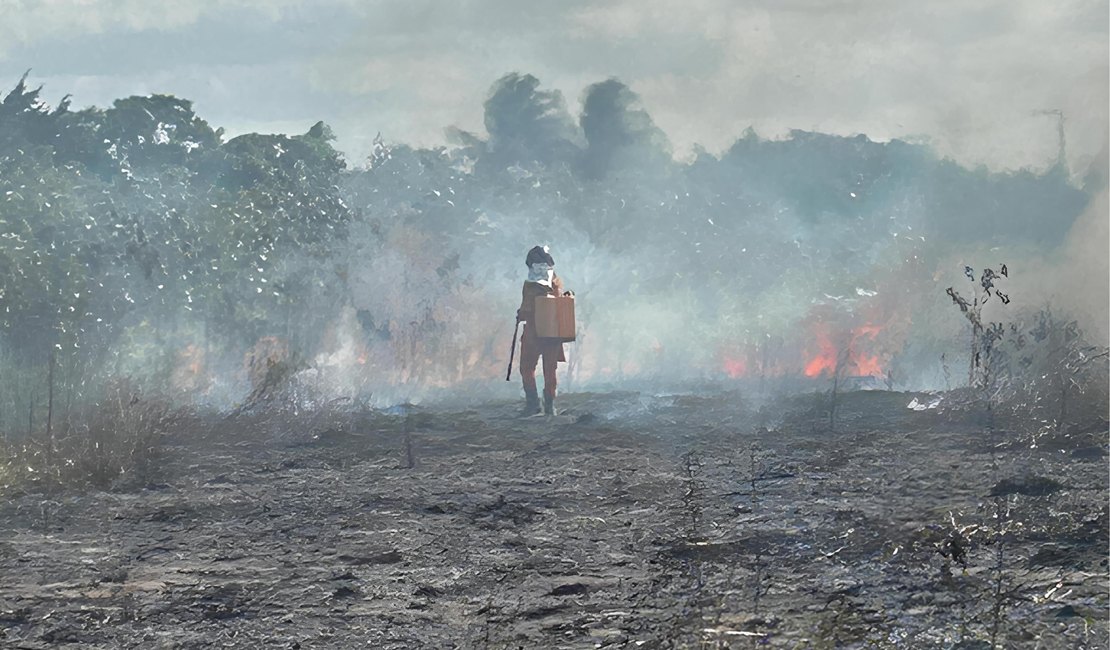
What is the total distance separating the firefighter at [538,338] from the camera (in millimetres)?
12641

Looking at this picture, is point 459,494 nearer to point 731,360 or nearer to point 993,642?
point 993,642

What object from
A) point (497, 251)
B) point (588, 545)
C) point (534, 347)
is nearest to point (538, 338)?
point (534, 347)

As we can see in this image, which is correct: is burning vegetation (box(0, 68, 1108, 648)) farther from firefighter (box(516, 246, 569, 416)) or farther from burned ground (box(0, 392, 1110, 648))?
firefighter (box(516, 246, 569, 416))

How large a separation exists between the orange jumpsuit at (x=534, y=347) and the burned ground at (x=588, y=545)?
2113 mm

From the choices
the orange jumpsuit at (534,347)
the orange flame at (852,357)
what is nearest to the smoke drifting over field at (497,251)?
the orange flame at (852,357)

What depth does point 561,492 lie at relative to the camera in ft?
27.4

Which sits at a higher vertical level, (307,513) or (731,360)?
(731,360)

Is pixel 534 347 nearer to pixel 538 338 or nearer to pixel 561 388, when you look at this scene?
pixel 538 338

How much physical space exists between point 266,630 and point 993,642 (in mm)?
3094

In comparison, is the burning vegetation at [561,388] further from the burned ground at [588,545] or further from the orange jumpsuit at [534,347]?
the orange jumpsuit at [534,347]

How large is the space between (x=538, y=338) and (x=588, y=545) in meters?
6.08

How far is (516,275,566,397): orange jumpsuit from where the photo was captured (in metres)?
12.7

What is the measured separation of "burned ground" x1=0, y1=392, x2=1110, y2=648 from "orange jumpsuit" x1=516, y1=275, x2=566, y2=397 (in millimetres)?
2113

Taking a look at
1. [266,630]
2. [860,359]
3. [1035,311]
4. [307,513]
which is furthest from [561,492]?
[860,359]
